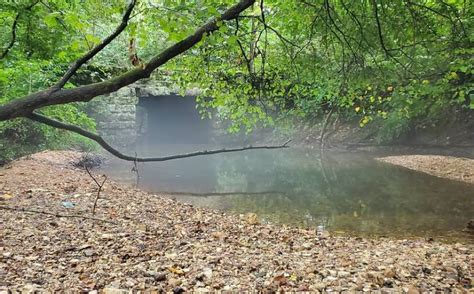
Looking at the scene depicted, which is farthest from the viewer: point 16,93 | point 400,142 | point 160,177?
point 400,142

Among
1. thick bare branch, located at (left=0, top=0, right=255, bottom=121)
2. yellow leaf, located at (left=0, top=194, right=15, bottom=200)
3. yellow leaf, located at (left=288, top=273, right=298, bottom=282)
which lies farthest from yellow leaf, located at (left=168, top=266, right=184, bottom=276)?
yellow leaf, located at (left=0, top=194, right=15, bottom=200)

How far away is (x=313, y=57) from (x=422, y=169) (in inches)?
353

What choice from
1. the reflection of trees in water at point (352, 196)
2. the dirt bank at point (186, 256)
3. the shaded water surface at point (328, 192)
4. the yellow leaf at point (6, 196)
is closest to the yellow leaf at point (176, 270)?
the dirt bank at point (186, 256)

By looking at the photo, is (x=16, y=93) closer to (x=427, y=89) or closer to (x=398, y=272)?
(x=398, y=272)

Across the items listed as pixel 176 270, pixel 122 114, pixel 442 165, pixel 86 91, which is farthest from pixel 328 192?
pixel 122 114

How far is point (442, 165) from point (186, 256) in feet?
36.1

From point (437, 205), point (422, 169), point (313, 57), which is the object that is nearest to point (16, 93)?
point (313, 57)

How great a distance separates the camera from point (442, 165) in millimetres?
11977

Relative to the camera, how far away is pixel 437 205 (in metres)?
7.71

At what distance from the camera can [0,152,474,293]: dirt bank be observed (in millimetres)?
2727

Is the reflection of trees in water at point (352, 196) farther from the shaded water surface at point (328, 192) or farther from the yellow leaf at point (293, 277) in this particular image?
the yellow leaf at point (293, 277)

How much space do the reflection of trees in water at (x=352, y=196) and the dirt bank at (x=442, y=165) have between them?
55 centimetres

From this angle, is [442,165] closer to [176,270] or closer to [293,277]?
[293,277]

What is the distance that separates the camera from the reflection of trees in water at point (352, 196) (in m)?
6.70
